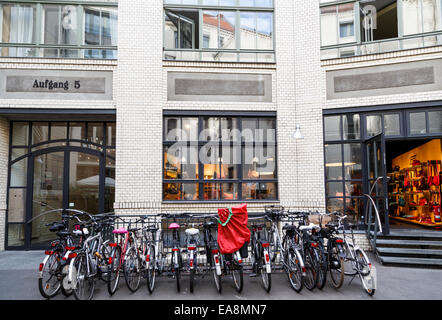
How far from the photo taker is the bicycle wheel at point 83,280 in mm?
5293

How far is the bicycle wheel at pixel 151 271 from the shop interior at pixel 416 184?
7591 millimetres

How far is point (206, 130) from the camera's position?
30.6 feet

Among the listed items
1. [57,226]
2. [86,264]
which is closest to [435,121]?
[86,264]

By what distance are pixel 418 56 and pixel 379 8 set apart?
6.45ft

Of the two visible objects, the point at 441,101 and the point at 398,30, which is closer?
the point at 441,101

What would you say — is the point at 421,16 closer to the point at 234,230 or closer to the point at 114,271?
the point at 234,230

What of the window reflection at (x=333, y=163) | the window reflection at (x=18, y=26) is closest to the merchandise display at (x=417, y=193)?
the window reflection at (x=333, y=163)

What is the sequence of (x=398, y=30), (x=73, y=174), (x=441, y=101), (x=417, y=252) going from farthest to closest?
(x=73, y=174) → (x=398, y=30) → (x=441, y=101) → (x=417, y=252)

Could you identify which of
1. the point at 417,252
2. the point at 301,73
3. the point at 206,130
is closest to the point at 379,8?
the point at 301,73

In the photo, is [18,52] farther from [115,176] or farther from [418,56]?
Answer: [418,56]

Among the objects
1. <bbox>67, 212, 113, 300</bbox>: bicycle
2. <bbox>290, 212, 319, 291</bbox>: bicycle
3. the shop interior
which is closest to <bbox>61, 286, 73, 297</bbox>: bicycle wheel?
<bbox>67, 212, 113, 300</bbox>: bicycle

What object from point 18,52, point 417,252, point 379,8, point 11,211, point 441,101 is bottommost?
point 417,252

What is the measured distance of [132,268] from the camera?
5828 mm

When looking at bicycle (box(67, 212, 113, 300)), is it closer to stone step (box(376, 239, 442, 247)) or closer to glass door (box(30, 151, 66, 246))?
glass door (box(30, 151, 66, 246))
